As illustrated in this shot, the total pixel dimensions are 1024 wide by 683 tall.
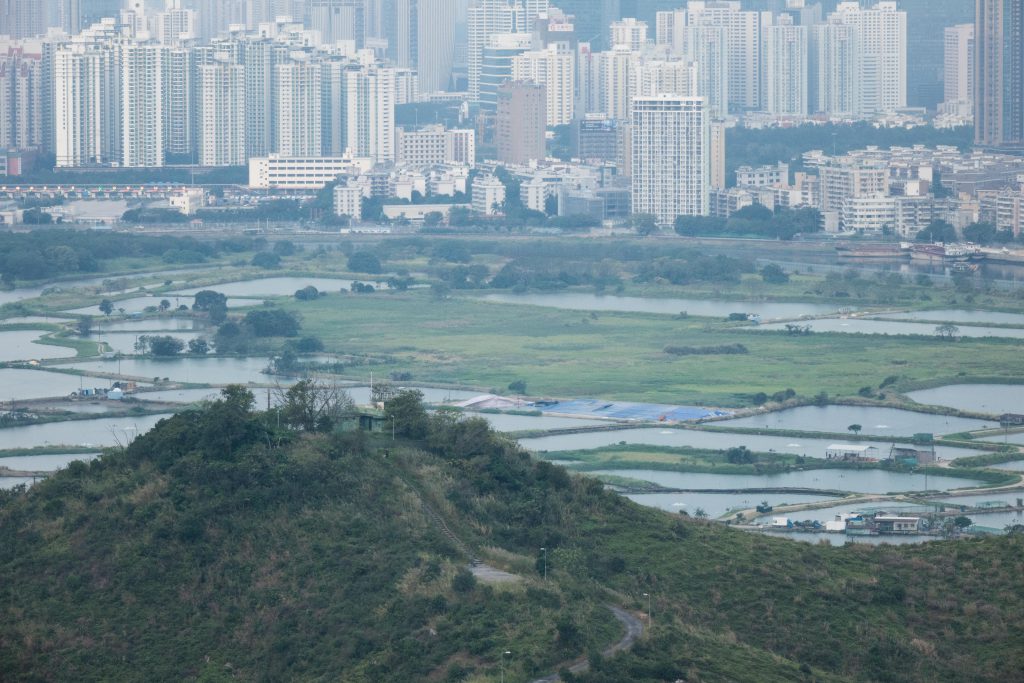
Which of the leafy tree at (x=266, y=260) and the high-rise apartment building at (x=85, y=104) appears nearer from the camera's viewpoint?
the leafy tree at (x=266, y=260)

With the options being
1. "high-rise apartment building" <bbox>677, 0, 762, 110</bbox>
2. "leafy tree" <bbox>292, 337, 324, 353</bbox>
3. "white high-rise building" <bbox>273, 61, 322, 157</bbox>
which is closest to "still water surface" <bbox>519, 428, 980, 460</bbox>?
"leafy tree" <bbox>292, 337, 324, 353</bbox>

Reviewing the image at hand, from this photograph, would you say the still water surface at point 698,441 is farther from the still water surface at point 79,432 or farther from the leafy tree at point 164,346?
the leafy tree at point 164,346

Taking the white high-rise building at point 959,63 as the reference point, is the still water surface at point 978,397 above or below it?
below

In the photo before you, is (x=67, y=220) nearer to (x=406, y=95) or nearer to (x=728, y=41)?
(x=406, y=95)

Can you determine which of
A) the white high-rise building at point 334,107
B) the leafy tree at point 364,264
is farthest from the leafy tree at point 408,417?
the white high-rise building at point 334,107

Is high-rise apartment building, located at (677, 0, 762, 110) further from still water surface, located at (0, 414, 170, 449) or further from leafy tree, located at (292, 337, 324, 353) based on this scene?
still water surface, located at (0, 414, 170, 449)

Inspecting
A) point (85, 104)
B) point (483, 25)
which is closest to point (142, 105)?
A: point (85, 104)

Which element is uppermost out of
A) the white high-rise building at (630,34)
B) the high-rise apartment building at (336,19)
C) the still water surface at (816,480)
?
the high-rise apartment building at (336,19)
